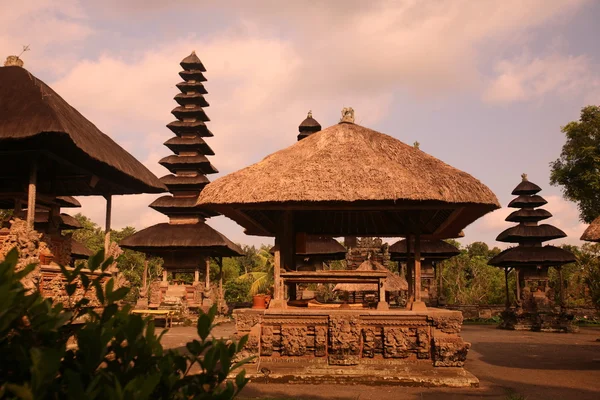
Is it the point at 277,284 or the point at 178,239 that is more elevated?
the point at 178,239

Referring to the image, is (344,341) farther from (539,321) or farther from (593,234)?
(539,321)

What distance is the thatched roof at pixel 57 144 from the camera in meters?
9.54

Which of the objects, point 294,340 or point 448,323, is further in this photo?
point 294,340

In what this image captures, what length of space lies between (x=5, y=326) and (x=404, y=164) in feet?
30.9

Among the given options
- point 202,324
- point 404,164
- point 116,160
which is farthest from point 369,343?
point 202,324

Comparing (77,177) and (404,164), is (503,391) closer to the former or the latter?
(404,164)

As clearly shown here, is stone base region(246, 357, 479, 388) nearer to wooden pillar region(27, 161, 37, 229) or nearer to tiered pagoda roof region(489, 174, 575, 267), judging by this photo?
wooden pillar region(27, 161, 37, 229)

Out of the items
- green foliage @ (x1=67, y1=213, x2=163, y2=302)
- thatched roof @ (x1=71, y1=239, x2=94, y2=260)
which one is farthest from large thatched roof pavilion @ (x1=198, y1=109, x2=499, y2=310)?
green foliage @ (x1=67, y1=213, x2=163, y2=302)

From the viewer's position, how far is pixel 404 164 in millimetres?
10492

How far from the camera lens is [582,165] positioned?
25.4 metres

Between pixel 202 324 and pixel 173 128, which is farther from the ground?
pixel 173 128

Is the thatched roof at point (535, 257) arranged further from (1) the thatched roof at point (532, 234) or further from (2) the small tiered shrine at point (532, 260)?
(1) the thatched roof at point (532, 234)

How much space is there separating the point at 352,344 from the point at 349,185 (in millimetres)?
2934

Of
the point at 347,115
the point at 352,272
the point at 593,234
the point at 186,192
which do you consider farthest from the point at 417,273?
the point at 186,192
